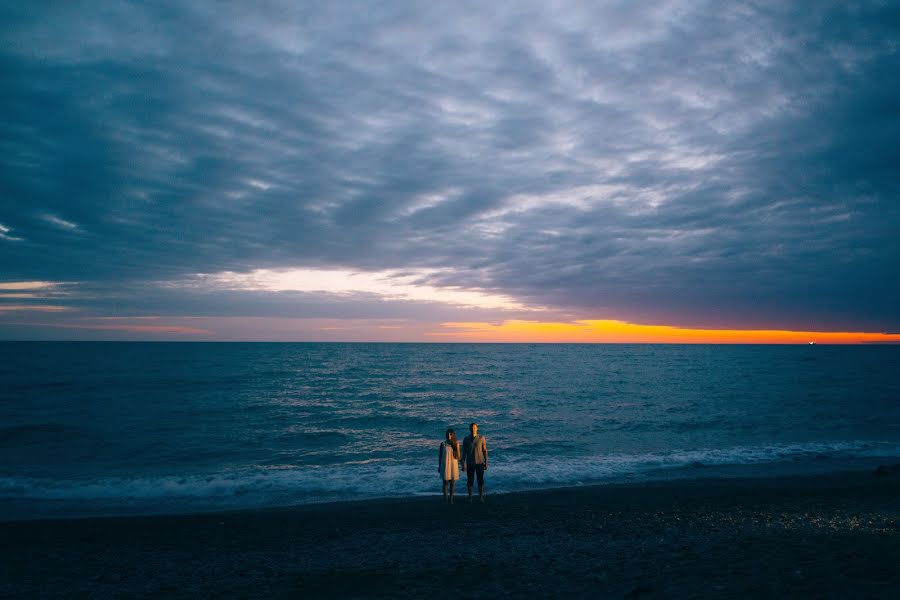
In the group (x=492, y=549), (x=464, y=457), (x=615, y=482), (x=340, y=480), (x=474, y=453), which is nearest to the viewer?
(x=492, y=549)

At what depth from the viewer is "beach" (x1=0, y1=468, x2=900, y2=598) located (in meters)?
7.41

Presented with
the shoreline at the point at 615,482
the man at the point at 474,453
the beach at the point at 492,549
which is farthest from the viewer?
the shoreline at the point at 615,482

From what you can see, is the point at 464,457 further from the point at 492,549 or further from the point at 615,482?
the point at 615,482

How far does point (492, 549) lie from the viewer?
9180 millimetres

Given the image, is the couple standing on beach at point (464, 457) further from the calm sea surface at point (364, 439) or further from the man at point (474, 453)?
the calm sea surface at point (364, 439)

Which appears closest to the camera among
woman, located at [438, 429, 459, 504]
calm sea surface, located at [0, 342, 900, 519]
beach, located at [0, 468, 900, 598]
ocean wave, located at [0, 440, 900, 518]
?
beach, located at [0, 468, 900, 598]

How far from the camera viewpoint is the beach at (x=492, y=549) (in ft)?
24.3

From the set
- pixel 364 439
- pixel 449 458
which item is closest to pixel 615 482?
pixel 449 458

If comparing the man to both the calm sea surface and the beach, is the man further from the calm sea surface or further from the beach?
the calm sea surface

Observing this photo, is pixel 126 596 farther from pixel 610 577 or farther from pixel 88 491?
pixel 88 491

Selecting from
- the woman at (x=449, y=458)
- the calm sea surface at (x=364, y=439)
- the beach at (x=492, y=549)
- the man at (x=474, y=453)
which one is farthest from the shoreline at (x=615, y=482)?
the man at (x=474, y=453)

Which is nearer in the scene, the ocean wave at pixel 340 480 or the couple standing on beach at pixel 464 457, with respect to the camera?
the couple standing on beach at pixel 464 457

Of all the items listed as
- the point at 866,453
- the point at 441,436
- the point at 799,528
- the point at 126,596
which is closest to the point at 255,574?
the point at 126,596

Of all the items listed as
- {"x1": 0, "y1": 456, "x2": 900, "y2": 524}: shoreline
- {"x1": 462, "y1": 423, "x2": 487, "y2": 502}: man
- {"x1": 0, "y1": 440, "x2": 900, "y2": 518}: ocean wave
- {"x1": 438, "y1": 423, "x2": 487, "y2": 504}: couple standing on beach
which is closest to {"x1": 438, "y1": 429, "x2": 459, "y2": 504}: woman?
{"x1": 438, "y1": 423, "x2": 487, "y2": 504}: couple standing on beach
